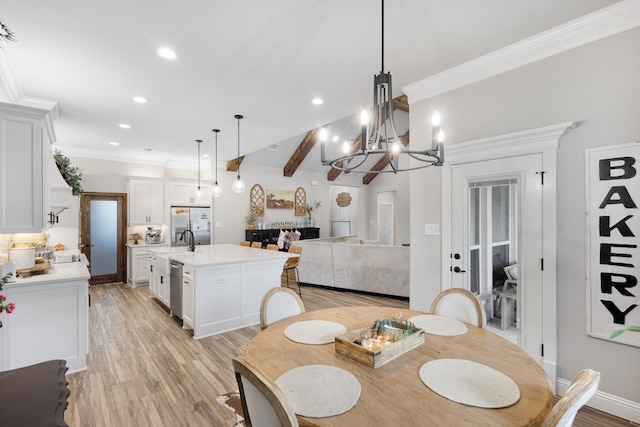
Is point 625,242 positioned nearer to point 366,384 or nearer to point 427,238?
point 427,238

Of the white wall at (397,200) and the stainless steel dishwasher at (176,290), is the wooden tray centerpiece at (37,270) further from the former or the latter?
the white wall at (397,200)

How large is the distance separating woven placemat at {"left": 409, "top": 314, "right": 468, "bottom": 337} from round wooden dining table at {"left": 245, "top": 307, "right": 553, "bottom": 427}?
5 centimetres

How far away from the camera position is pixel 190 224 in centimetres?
677

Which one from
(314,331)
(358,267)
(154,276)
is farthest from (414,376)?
(154,276)

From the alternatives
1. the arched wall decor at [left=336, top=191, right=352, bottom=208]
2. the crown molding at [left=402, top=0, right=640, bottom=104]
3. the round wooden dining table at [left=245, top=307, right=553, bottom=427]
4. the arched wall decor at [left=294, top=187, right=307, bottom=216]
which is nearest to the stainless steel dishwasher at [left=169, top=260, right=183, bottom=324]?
the round wooden dining table at [left=245, top=307, right=553, bottom=427]

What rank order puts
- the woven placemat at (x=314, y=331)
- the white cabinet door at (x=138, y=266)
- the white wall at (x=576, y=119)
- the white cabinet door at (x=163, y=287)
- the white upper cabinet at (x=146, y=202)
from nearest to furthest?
the woven placemat at (x=314, y=331)
the white wall at (x=576, y=119)
the white cabinet door at (x=163, y=287)
the white cabinet door at (x=138, y=266)
the white upper cabinet at (x=146, y=202)

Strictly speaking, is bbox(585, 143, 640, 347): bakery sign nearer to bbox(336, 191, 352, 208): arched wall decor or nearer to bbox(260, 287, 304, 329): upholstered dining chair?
bbox(260, 287, 304, 329): upholstered dining chair

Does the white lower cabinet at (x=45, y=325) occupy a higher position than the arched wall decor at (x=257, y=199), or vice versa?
the arched wall decor at (x=257, y=199)

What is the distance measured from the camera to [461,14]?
212 cm

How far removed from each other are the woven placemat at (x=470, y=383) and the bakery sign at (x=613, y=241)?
5.17 feet

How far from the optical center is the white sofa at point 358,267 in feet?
16.9

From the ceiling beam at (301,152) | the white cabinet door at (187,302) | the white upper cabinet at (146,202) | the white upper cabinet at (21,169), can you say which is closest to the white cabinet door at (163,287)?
the white cabinet door at (187,302)

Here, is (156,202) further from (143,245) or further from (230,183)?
(230,183)

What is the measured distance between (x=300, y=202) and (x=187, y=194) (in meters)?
3.38
